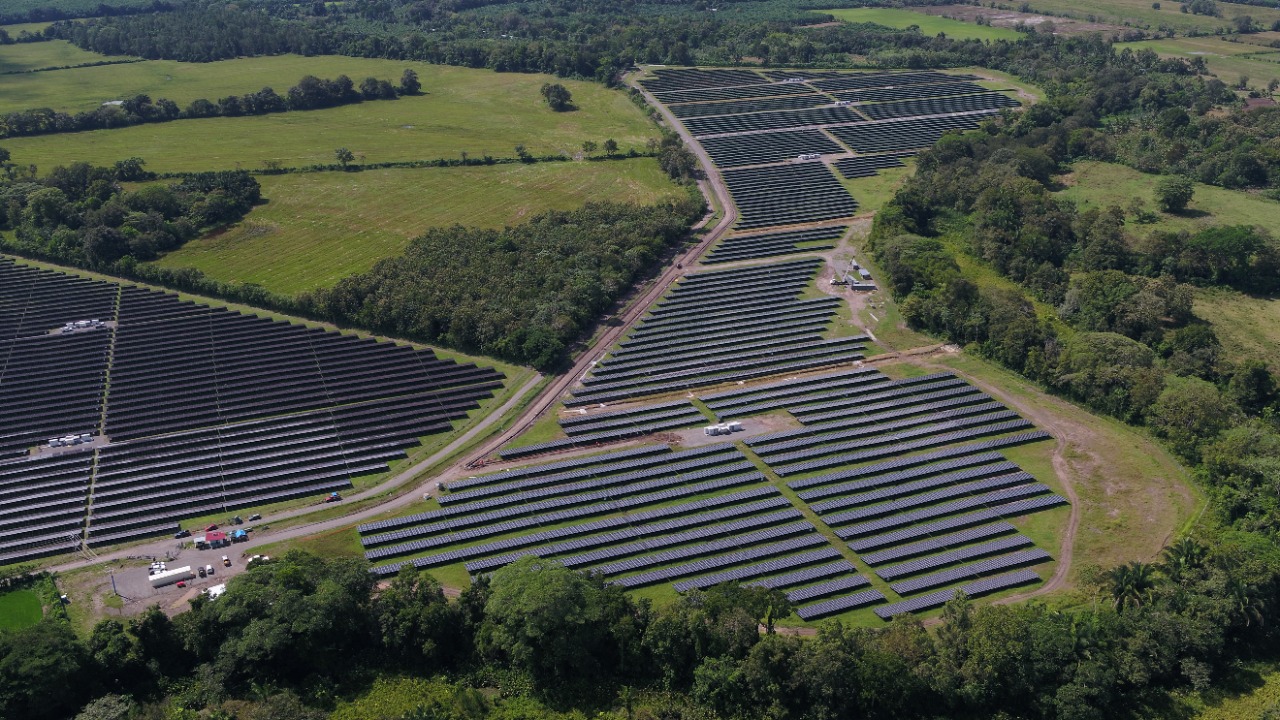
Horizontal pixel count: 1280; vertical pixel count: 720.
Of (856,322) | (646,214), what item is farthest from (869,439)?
(646,214)

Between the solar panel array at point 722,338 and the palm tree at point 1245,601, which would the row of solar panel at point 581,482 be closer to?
the solar panel array at point 722,338

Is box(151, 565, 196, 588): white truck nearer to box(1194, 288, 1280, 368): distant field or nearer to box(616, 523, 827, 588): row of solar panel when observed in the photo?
box(616, 523, 827, 588): row of solar panel

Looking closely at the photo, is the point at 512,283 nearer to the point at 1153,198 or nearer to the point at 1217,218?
the point at 1153,198

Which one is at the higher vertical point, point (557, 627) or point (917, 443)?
point (557, 627)

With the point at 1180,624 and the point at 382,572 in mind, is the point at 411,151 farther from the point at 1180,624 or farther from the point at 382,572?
the point at 1180,624

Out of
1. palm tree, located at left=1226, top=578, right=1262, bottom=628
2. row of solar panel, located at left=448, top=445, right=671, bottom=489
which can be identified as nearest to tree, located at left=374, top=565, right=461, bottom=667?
row of solar panel, located at left=448, top=445, right=671, bottom=489

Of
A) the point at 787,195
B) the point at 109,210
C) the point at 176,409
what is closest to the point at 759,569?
the point at 176,409
